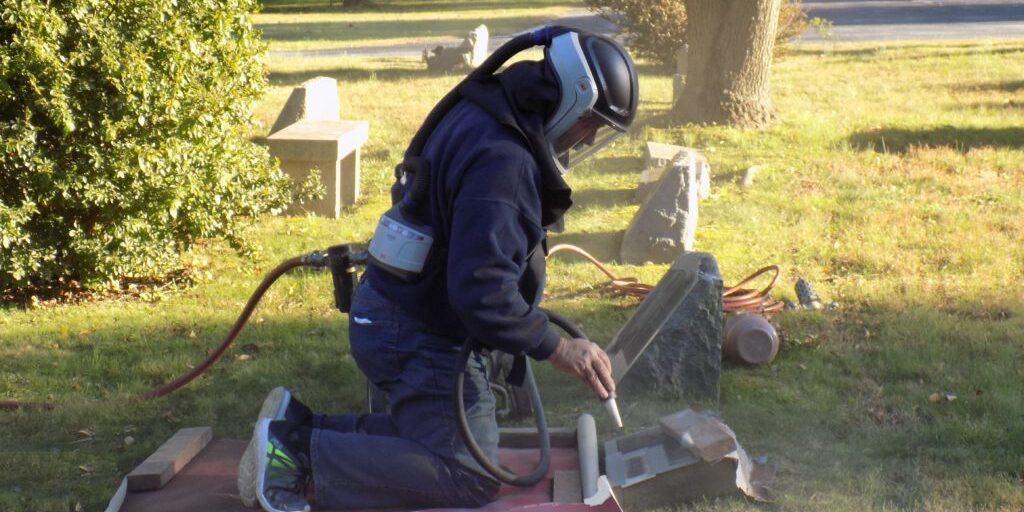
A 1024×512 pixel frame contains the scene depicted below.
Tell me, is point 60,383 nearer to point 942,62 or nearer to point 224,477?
point 224,477

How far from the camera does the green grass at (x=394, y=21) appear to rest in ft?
81.1

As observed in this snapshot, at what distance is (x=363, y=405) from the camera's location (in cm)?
532

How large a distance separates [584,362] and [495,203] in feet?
1.96

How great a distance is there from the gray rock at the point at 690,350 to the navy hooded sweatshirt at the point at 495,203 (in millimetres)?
1669

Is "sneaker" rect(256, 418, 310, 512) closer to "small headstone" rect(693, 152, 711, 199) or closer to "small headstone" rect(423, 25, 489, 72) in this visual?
"small headstone" rect(693, 152, 711, 199)

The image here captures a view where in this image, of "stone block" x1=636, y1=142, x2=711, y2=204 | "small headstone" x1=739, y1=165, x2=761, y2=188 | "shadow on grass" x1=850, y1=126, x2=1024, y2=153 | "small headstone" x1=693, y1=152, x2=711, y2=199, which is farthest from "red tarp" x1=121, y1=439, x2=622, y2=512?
"shadow on grass" x1=850, y1=126, x2=1024, y2=153

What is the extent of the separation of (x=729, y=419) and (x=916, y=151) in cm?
658

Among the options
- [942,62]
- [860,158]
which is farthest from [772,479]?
[942,62]

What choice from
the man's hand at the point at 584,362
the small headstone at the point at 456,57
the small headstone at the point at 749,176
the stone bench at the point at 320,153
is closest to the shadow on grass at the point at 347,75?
the small headstone at the point at 456,57

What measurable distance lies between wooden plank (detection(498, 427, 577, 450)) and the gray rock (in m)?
0.75

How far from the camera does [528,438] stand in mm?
4648

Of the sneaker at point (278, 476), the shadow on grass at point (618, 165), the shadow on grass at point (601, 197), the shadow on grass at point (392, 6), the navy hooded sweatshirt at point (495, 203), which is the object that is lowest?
the shadow on grass at point (392, 6)

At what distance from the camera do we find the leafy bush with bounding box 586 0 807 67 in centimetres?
1750

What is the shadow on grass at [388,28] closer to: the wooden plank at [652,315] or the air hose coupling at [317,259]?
the wooden plank at [652,315]
